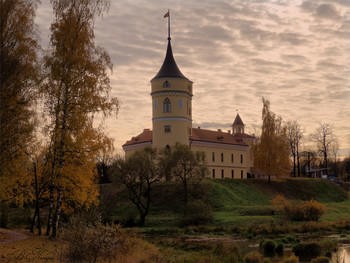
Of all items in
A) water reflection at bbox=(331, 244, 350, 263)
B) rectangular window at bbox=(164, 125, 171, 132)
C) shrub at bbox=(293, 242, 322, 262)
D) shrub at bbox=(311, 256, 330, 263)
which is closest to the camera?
shrub at bbox=(311, 256, 330, 263)

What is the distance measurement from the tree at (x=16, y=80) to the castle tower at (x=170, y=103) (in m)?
33.0

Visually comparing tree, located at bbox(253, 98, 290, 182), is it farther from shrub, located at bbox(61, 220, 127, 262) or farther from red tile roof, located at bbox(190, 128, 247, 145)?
shrub, located at bbox(61, 220, 127, 262)

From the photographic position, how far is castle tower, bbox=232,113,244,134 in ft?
273

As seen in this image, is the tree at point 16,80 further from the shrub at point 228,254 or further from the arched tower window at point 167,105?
the arched tower window at point 167,105

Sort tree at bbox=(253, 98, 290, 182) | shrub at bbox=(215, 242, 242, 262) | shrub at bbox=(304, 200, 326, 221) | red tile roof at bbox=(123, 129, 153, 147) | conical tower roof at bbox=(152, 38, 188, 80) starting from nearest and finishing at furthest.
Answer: shrub at bbox=(215, 242, 242, 262) < shrub at bbox=(304, 200, 326, 221) < conical tower roof at bbox=(152, 38, 188, 80) < tree at bbox=(253, 98, 290, 182) < red tile roof at bbox=(123, 129, 153, 147)

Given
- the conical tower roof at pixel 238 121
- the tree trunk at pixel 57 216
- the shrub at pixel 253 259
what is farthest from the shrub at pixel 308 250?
the conical tower roof at pixel 238 121

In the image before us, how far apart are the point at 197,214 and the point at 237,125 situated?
1865 inches

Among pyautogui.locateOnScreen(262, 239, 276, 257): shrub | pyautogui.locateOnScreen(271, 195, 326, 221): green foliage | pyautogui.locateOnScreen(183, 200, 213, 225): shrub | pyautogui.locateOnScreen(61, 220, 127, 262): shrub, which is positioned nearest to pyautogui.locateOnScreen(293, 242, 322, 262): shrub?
pyautogui.locateOnScreen(262, 239, 276, 257): shrub

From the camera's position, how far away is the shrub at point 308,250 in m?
20.6

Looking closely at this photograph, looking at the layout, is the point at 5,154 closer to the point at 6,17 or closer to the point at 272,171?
the point at 6,17

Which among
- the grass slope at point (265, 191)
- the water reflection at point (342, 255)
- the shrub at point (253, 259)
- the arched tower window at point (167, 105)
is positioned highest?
the arched tower window at point (167, 105)

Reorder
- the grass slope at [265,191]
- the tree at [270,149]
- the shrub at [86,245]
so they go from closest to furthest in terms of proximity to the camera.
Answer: the shrub at [86,245] < the grass slope at [265,191] < the tree at [270,149]

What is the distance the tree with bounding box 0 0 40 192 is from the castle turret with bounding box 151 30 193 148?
3300 cm

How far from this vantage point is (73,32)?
2294cm
